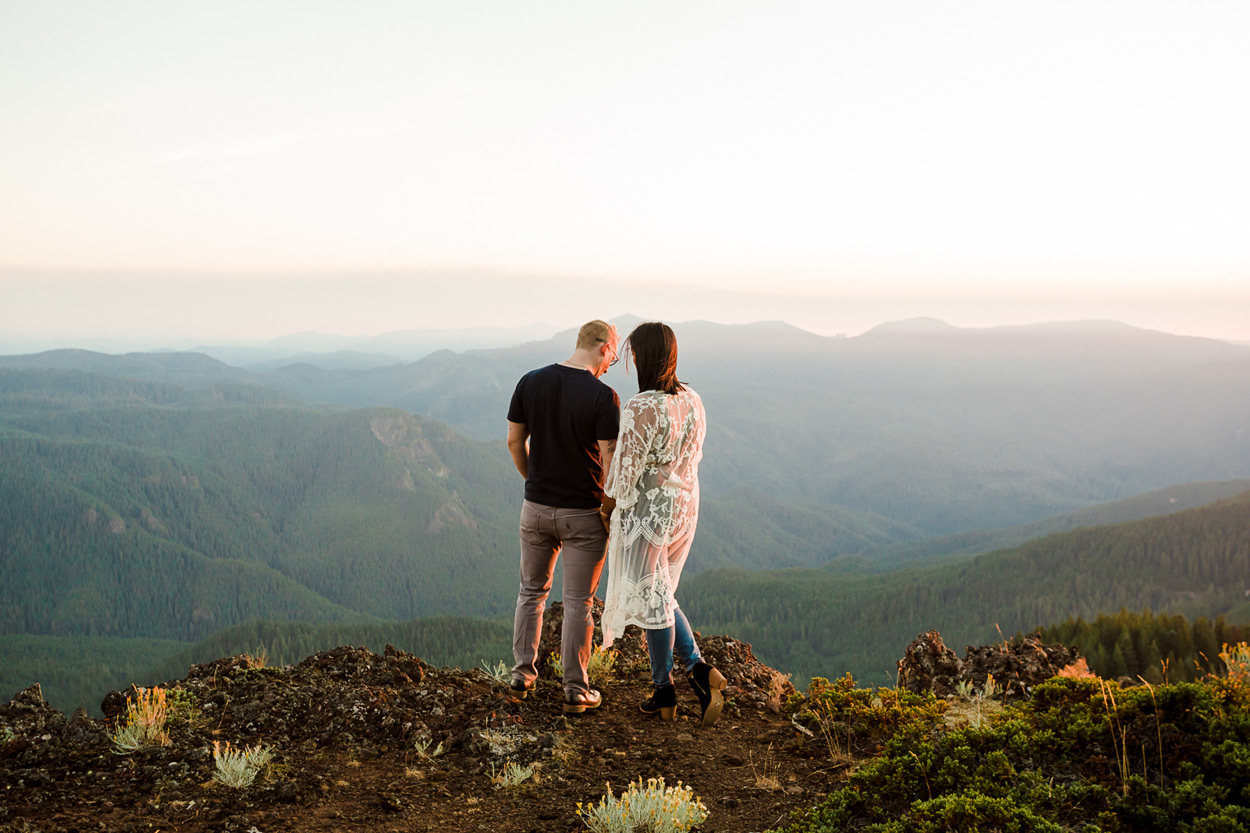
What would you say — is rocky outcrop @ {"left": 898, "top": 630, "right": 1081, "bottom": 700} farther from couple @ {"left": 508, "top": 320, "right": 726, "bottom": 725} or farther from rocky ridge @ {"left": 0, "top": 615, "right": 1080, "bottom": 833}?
couple @ {"left": 508, "top": 320, "right": 726, "bottom": 725}

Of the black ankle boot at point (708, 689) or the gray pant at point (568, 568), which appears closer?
the gray pant at point (568, 568)

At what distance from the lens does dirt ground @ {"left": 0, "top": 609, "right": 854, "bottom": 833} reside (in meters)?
4.38

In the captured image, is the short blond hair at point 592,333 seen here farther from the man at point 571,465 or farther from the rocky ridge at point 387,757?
the rocky ridge at point 387,757

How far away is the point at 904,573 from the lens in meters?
142

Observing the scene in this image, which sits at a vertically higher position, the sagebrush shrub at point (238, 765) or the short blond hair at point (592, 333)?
the short blond hair at point (592, 333)

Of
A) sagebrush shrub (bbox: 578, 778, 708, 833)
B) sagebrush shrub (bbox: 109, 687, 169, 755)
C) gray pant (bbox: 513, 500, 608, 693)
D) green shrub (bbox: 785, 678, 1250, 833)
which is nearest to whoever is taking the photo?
Result: green shrub (bbox: 785, 678, 1250, 833)

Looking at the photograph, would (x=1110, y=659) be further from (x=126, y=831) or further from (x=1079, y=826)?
(x=126, y=831)

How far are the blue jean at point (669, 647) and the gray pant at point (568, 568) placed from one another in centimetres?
56

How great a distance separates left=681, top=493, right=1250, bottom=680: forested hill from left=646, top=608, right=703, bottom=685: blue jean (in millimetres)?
106246

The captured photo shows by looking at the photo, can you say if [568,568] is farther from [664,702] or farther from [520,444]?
[664,702]

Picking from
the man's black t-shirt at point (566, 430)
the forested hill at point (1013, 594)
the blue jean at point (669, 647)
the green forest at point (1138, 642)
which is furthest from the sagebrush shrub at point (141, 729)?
the forested hill at point (1013, 594)

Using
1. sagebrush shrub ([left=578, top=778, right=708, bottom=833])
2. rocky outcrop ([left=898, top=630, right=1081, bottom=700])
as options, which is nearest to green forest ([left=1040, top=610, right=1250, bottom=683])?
rocky outcrop ([left=898, top=630, right=1081, bottom=700])

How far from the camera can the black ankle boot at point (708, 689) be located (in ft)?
19.5

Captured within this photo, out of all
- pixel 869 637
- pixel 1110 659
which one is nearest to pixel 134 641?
pixel 869 637
